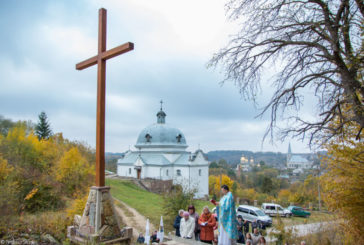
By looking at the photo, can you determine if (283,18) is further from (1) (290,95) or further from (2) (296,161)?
(2) (296,161)

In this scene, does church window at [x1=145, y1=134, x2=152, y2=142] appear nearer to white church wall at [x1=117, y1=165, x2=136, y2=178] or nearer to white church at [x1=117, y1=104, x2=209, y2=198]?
white church at [x1=117, y1=104, x2=209, y2=198]

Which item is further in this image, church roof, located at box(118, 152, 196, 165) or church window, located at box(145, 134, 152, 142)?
church window, located at box(145, 134, 152, 142)

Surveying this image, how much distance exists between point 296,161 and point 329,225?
12029 centimetres

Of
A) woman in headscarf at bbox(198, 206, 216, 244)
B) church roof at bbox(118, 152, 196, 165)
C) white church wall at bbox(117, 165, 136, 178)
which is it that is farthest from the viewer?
white church wall at bbox(117, 165, 136, 178)

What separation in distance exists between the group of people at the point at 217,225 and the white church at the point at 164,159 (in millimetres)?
29949

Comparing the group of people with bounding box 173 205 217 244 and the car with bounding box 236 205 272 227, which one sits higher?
the group of people with bounding box 173 205 217 244

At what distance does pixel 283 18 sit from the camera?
5637 mm

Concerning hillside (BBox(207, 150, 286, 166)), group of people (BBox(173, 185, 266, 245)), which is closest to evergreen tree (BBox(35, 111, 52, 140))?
group of people (BBox(173, 185, 266, 245))

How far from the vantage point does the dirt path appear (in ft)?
43.4

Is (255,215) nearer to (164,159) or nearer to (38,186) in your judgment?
(38,186)

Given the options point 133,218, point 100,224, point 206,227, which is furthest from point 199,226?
point 133,218

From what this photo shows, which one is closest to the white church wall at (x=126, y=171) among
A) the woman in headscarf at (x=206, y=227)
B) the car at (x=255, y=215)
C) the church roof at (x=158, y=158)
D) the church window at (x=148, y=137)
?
the church roof at (x=158, y=158)

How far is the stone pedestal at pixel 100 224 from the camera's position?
6418 millimetres

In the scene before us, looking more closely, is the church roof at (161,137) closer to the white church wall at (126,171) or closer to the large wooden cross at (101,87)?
the white church wall at (126,171)
